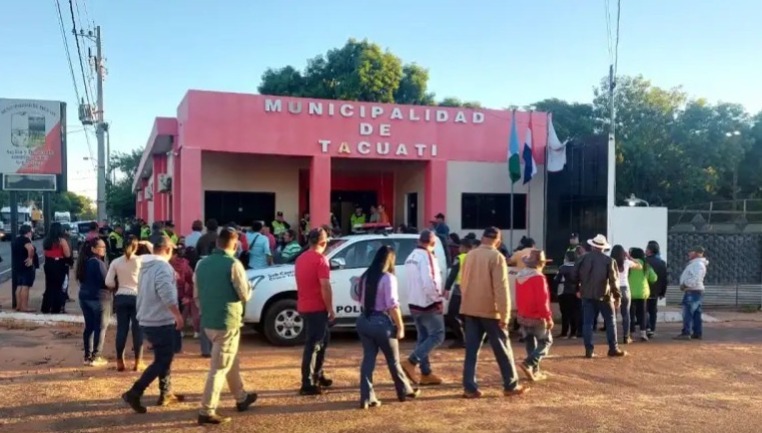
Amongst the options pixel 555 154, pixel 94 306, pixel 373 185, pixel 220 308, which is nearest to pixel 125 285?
pixel 94 306

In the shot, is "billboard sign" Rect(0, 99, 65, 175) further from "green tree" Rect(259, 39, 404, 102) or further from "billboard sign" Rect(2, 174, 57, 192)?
"green tree" Rect(259, 39, 404, 102)

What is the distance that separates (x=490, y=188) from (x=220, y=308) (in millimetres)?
13915

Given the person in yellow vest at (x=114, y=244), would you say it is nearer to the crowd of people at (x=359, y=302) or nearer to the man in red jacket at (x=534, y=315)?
the crowd of people at (x=359, y=302)

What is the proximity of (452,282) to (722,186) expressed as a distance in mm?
32330

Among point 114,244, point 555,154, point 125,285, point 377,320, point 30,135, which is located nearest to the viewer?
point 377,320

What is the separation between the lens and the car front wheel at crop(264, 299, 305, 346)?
10445 millimetres

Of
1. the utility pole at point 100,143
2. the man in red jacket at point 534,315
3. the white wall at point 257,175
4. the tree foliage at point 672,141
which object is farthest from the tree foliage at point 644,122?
the man in red jacket at point 534,315

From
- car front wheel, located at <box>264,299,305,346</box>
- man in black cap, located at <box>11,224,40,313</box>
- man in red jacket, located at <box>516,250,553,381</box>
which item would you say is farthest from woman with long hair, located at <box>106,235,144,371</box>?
man in black cap, located at <box>11,224,40,313</box>

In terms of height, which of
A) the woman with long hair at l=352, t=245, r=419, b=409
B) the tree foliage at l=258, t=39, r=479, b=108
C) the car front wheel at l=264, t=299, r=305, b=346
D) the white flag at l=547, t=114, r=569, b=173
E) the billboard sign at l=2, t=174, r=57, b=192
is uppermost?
the tree foliage at l=258, t=39, r=479, b=108

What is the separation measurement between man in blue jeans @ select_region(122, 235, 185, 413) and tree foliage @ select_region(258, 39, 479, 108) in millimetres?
27970

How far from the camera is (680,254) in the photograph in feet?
54.5

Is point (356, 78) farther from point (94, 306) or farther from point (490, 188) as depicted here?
point (94, 306)

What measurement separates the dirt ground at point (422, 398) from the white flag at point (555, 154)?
8596mm

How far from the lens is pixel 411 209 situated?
69.0 ft
